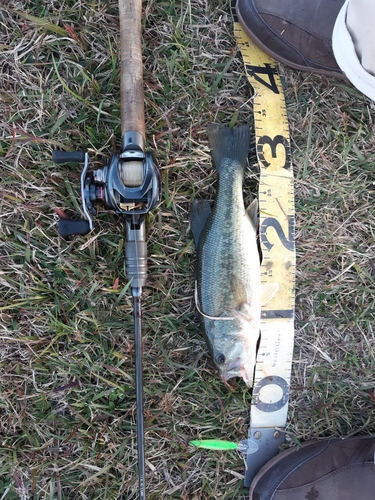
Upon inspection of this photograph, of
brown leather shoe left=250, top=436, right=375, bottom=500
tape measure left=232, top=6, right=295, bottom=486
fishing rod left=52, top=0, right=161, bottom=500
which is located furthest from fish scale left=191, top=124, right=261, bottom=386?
brown leather shoe left=250, top=436, right=375, bottom=500

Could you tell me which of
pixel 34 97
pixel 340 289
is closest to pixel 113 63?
pixel 34 97

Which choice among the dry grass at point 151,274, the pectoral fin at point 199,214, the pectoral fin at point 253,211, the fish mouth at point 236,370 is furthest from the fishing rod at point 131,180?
the pectoral fin at point 253,211

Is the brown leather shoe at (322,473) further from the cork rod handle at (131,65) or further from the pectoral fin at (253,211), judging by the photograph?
the cork rod handle at (131,65)

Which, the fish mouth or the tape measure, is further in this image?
the tape measure

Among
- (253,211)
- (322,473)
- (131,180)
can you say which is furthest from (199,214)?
(322,473)

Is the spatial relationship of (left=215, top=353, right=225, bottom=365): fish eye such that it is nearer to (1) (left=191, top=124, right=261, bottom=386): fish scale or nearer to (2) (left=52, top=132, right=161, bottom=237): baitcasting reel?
(1) (left=191, top=124, right=261, bottom=386): fish scale

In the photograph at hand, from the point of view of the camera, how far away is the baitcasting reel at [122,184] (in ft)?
6.95

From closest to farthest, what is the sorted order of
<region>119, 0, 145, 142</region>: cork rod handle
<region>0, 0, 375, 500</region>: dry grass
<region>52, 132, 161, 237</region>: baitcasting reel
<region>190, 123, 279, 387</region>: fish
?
<region>52, 132, 161, 237</region>: baitcasting reel, <region>119, 0, 145, 142</region>: cork rod handle, <region>190, 123, 279, 387</region>: fish, <region>0, 0, 375, 500</region>: dry grass

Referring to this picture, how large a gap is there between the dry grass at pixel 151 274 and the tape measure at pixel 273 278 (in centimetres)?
8

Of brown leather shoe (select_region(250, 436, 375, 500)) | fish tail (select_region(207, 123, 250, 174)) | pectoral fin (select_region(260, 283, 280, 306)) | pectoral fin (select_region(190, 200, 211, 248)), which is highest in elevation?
fish tail (select_region(207, 123, 250, 174))

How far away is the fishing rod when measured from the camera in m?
2.12

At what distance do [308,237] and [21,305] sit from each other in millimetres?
1824

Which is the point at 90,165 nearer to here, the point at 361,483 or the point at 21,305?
the point at 21,305

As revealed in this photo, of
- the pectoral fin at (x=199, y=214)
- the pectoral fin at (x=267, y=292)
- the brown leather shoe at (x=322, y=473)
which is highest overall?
the pectoral fin at (x=199, y=214)
